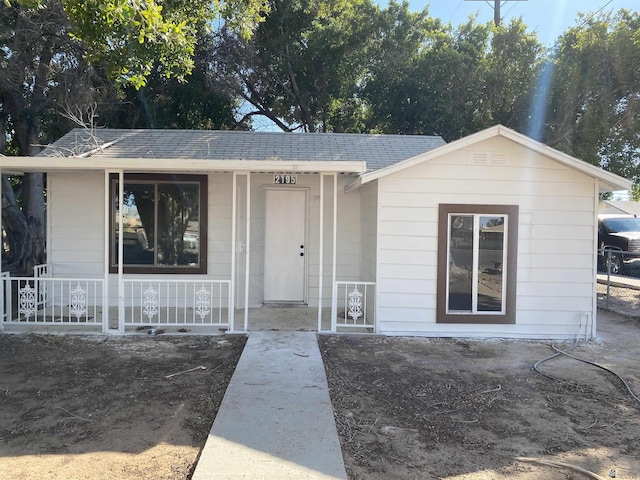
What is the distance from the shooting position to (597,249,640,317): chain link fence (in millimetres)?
9391

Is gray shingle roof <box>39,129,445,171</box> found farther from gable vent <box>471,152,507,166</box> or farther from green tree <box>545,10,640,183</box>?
green tree <box>545,10,640,183</box>

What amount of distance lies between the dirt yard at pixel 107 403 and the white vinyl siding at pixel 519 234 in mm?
2561

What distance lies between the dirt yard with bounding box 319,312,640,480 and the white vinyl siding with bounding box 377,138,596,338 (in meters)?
A: 0.45

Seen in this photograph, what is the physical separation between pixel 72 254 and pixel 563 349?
26.5ft

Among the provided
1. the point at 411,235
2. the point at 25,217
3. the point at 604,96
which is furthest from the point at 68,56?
the point at 604,96

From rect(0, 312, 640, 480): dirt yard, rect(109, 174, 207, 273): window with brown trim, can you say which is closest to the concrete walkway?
rect(0, 312, 640, 480): dirt yard

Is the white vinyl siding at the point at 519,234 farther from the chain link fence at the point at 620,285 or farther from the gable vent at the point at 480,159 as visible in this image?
the chain link fence at the point at 620,285

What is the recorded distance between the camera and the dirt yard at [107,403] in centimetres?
321

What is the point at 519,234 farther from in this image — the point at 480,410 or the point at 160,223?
the point at 160,223

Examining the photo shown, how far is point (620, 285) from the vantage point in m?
11.0

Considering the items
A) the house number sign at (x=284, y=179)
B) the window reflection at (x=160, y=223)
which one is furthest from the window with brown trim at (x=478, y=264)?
the window reflection at (x=160, y=223)

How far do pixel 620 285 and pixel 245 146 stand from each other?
924 cm

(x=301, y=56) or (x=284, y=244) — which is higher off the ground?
(x=301, y=56)

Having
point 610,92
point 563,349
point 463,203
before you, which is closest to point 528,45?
point 610,92
